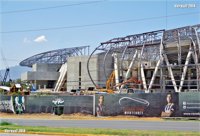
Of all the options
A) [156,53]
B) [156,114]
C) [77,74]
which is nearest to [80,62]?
[77,74]

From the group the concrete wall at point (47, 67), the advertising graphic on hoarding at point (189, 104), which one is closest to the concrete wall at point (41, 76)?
the concrete wall at point (47, 67)

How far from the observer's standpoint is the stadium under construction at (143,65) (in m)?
76.1

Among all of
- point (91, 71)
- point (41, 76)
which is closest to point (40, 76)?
point (41, 76)

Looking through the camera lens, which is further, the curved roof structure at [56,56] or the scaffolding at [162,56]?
the curved roof structure at [56,56]

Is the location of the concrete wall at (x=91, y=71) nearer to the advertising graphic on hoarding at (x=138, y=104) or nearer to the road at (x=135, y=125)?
the advertising graphic on hoarding at (x=138, y=104)

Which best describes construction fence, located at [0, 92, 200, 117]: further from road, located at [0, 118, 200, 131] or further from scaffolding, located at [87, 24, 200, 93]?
scaffolding, located at [87, 24, 200, 93]

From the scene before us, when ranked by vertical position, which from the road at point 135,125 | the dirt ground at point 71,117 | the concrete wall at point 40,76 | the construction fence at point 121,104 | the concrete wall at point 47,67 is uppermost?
the concrete wall at point 47,67

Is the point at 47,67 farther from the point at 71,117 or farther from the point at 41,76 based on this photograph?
the point at 71,117

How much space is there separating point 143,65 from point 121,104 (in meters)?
54.0

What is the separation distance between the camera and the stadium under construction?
76125 mm

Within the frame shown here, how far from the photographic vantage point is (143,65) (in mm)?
91062

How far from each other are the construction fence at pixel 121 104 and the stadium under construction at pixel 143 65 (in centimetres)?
2061

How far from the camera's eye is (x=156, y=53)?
8688cm

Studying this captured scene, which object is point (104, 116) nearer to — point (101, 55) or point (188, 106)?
point (188, 106)
